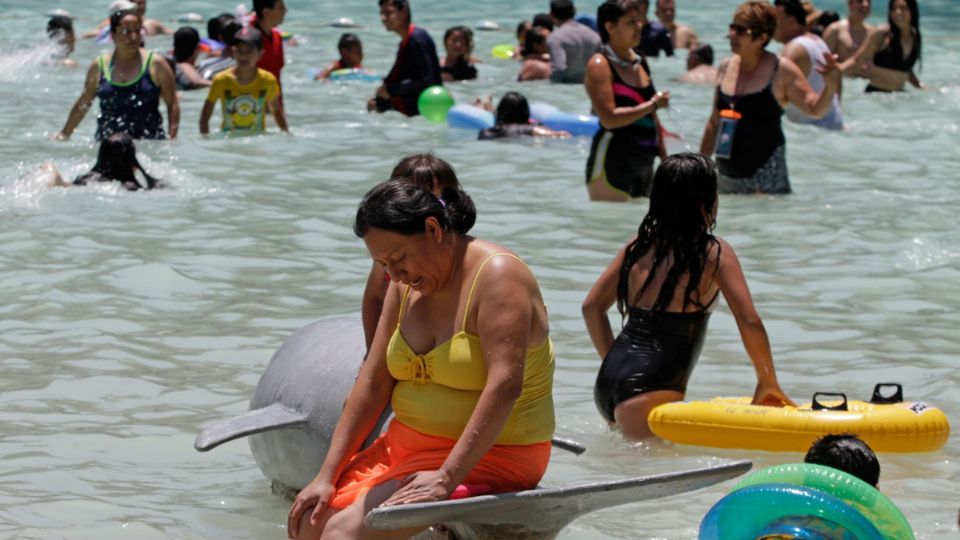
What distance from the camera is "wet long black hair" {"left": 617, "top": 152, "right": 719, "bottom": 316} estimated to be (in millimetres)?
5484

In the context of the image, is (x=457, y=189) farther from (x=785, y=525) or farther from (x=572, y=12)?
(x=572, y=12)

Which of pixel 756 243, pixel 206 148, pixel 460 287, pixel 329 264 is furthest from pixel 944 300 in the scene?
pixel 206 148

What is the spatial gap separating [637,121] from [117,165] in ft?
10.6

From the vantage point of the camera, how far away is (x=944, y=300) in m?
8.20

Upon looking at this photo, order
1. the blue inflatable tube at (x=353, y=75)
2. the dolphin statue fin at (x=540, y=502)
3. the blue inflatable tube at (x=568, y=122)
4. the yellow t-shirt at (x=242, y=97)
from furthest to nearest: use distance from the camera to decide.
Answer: the blue inflatable tube at (x=353, y=75)
the blue inflatable tube at (x=568, y=122)
the yellow t-shirt at (x=242, y=97)
the dolphin statue fin at (x=540, y=502)

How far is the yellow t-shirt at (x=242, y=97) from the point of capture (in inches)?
489

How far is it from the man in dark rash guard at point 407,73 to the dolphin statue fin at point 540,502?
10854 millimetres

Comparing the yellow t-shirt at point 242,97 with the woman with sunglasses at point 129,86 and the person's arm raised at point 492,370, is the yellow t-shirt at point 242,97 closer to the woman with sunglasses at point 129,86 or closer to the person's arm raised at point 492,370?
the woman with sunglasses at point 129,86

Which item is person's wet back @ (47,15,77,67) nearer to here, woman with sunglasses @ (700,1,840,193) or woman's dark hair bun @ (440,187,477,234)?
woman with sunglasses @ (700,1,840,193)

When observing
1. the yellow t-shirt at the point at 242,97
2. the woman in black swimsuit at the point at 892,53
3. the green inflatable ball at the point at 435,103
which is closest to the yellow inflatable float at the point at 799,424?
the yellow t-shirt at the point at 242,97

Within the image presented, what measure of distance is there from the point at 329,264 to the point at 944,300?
320 centimetres

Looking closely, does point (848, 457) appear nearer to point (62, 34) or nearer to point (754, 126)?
point (754, 126)

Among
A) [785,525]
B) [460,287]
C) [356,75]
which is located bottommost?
[356,75]

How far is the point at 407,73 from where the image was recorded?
14.6m
